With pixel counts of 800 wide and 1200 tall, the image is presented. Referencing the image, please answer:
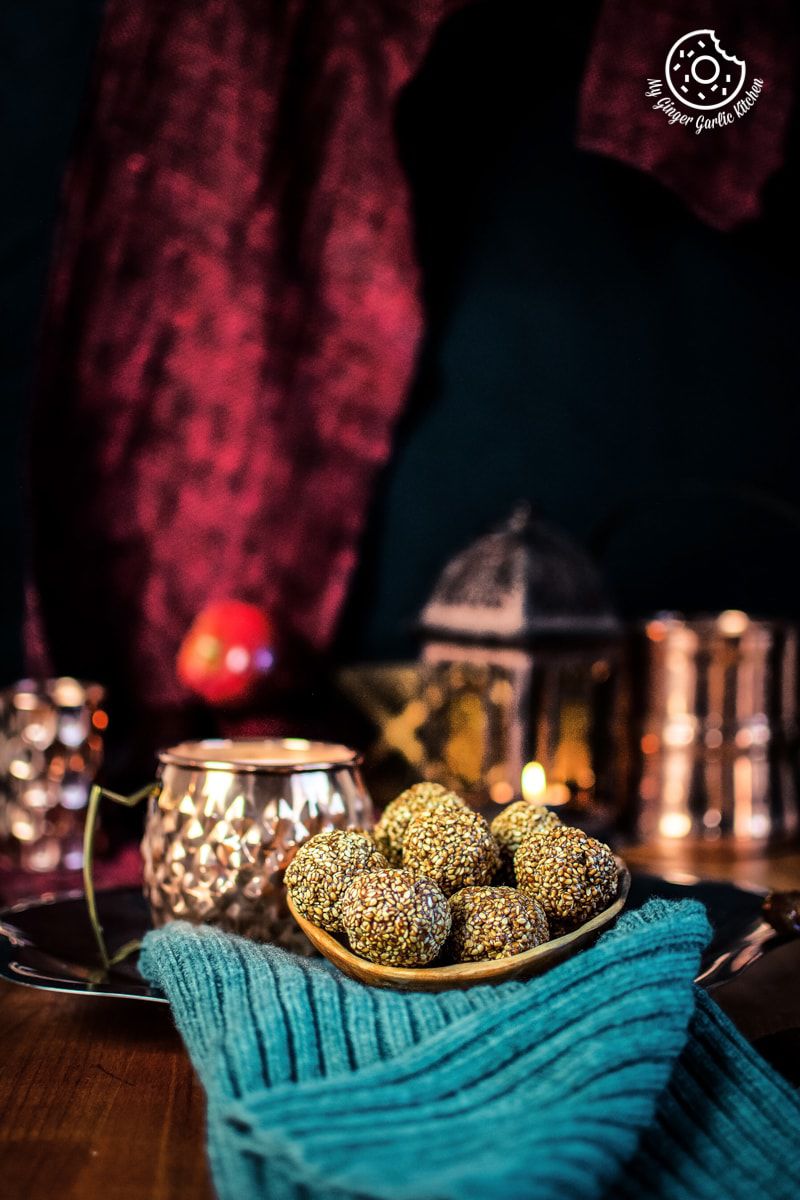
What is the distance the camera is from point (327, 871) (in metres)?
0.58

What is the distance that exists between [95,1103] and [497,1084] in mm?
221

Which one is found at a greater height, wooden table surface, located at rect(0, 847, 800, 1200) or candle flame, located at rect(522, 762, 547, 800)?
candle flame, located at rect(522, 762, 547, 800)

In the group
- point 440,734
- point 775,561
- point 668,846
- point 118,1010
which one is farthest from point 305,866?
point 775,561

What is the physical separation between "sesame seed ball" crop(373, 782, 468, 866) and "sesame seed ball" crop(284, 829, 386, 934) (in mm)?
40

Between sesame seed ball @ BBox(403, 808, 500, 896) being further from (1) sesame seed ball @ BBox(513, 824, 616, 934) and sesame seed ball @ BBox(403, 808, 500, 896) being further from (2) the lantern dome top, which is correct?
(2) the lantern dome top

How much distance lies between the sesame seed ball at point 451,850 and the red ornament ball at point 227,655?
0.49m

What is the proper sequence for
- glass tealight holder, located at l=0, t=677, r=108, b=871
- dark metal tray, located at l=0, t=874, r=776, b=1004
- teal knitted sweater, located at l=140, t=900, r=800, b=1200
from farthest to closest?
glass tealight holder, located at l=0, t=677, r=108, b=871 < dark metal tray, located at l=0, t=874, r=776, b=1004 < teal knitted sweater, located at l=140, t=900, r=800, b=1200

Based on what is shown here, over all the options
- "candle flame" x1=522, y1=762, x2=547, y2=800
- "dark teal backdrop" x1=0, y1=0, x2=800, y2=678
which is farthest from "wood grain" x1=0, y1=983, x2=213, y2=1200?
"dark teal backdrop" x1=0, y1=0, x2=800, y2=678

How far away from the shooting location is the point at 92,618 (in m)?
1.21

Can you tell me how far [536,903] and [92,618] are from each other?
766mm

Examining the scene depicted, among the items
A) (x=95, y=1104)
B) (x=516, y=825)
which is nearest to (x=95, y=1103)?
(x=95, y=1104)

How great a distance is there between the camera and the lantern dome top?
1.06 meters

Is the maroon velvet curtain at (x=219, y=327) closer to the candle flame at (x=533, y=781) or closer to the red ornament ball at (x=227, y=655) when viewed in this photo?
the red ornament ball at (x=227, y=655)

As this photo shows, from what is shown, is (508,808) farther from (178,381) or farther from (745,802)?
(178,381)
